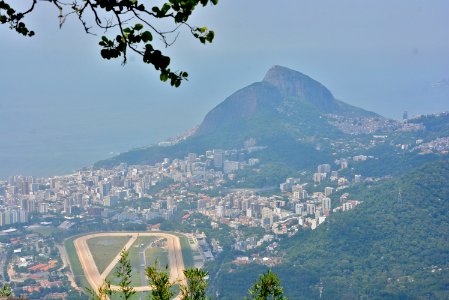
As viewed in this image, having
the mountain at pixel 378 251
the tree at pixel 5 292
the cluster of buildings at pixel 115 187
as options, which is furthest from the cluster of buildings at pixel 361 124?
the tree at pixel 5 292

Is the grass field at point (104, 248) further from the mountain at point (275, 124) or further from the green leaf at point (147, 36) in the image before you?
the green leaf at point (147, 36)

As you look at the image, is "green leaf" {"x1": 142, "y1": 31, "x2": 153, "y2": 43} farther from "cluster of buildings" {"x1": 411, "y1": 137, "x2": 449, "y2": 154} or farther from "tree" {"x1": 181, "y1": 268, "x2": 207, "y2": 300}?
"cluster of buildings" {"x1": 411, "y1": 137, "x2": 449, "y2": 154}

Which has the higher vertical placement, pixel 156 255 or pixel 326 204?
pixel 326 204

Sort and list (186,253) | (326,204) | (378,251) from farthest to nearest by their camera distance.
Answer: (326,204) < (186,253) < (378,251)

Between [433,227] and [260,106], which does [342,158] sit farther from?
[433,227]

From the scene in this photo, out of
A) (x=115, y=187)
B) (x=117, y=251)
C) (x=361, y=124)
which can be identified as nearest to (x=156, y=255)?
(x=117, y=251)

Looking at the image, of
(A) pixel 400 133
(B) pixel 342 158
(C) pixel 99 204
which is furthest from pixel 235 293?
(A) pixel 400 133

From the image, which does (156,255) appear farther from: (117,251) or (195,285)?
(195,285)
